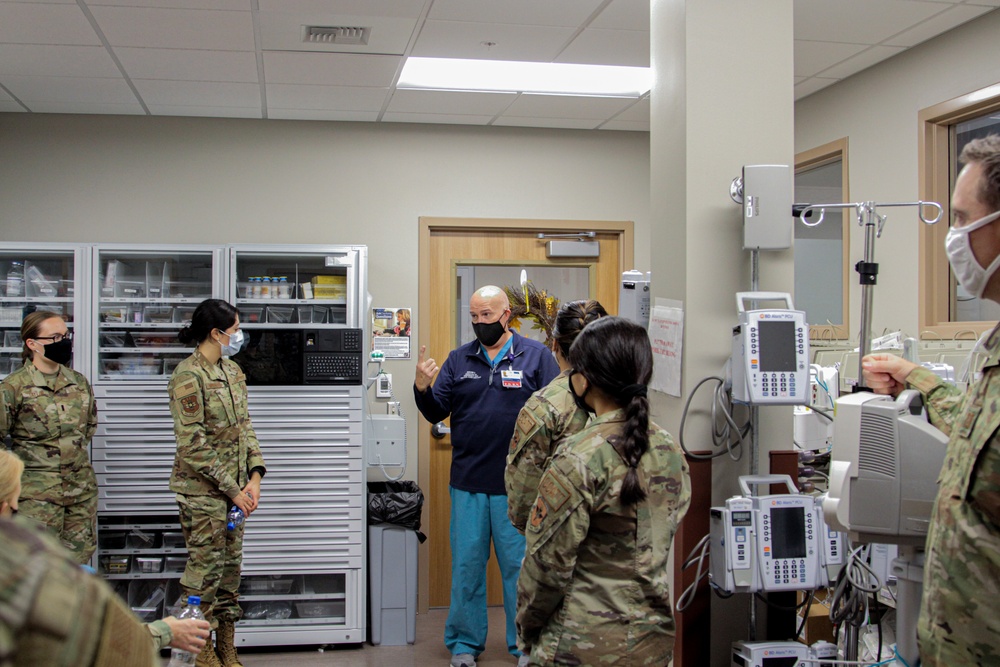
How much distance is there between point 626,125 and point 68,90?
318cm

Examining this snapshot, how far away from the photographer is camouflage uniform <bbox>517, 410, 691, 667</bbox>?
5.61 ft

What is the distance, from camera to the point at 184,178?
16.0ft

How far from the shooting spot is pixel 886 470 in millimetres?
1972

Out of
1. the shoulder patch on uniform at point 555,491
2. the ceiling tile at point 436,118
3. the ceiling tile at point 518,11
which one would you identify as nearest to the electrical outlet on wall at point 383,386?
the ceiling tile at point 436,118

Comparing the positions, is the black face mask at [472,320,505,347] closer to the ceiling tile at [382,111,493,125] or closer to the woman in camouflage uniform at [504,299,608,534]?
the woman in camouflage uniform at [504,299,608,534]

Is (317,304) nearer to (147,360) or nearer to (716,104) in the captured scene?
(147,360)

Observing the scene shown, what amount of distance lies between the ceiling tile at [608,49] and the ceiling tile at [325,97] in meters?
1.07

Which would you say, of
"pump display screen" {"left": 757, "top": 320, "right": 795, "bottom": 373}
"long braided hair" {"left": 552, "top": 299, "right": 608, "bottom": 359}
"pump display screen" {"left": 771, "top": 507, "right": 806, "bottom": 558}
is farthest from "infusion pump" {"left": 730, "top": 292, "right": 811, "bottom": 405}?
"long braided hair" {"left": 552, "top": 299, "right": 608, "bottom": 359}

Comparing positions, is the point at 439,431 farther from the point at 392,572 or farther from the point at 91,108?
the point at 91,108

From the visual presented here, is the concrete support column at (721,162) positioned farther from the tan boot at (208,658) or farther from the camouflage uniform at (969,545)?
the tan boot at (208,658)

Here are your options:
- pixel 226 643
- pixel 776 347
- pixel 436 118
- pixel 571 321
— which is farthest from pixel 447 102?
pixel 226 643

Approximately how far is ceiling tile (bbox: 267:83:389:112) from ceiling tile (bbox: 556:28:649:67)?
1.07 meters

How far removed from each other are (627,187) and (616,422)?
12.4 ft

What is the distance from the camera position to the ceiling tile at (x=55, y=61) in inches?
146
